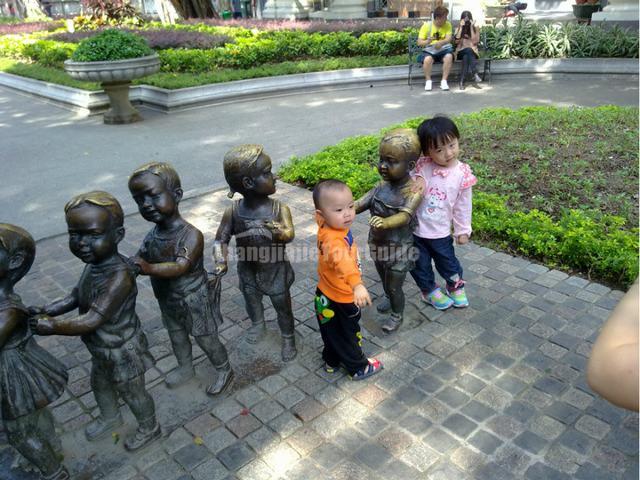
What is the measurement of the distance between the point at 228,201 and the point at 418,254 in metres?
3.27

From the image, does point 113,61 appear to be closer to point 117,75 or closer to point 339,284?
point 117,75

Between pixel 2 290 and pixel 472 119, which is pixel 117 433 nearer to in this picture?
pixel 2 290

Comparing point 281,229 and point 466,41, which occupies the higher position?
point 466,41

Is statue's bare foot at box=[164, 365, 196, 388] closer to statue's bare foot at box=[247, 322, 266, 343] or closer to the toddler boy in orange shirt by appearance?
statue's bare foot at box=[247, 322, 266, 343]

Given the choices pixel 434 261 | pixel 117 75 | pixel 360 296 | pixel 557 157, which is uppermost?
pixel 117 75

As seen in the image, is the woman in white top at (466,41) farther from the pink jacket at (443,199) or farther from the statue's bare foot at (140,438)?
the statue's bare foot at (140,438)

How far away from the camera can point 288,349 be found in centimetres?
357

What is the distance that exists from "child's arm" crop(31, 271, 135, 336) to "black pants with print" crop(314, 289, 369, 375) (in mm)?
1111

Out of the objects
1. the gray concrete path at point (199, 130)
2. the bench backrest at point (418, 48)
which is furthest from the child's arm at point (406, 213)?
the bench backrest at point (418, 48)

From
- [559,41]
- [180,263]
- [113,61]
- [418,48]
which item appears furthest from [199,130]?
[559,41]

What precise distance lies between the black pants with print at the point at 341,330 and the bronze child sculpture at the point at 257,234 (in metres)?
0.34

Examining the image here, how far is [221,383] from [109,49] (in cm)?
820

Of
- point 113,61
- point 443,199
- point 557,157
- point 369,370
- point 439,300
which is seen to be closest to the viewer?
point 369,370

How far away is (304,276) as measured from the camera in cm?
465
